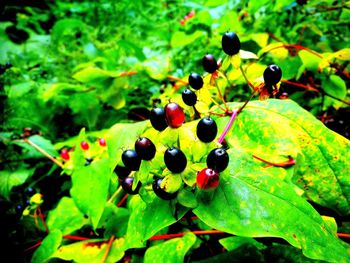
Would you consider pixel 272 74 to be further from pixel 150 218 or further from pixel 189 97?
pixel 150 218

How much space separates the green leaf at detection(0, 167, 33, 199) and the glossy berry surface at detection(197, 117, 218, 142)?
125cm

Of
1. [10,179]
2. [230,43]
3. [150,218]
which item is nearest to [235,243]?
[150,218]

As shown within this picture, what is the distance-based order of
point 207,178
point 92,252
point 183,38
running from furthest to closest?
point 183,38 → point 92,252 → point 207,178

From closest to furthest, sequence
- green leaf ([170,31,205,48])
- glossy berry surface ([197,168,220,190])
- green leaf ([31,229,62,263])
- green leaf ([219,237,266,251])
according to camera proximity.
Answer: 1. glossy berry surface ([197,168,220,190])
2. green leaf ([219,237,266,251])
3. green leaf ([31,229,62,263])
4. green leaf ([170,31,205,48])

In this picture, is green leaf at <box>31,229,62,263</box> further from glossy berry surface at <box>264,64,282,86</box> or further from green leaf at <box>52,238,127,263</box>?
glossy berry surface at <box>264,64,282,86</box>

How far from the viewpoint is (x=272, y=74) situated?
557 millimetres

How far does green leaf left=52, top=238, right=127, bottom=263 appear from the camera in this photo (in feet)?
2.72

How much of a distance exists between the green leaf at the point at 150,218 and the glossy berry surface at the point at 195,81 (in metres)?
0.28

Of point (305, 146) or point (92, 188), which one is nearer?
point (305, 146)

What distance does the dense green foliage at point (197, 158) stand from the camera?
50 cm

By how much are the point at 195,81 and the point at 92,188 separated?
0.53 meters

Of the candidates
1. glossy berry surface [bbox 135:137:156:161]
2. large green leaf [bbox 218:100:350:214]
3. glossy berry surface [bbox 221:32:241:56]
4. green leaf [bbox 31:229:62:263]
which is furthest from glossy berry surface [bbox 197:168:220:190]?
green leaf [bbox 31:229:62:263]

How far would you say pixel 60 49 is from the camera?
239 cm

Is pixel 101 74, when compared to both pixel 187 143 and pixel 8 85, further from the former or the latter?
pixel 187 143
